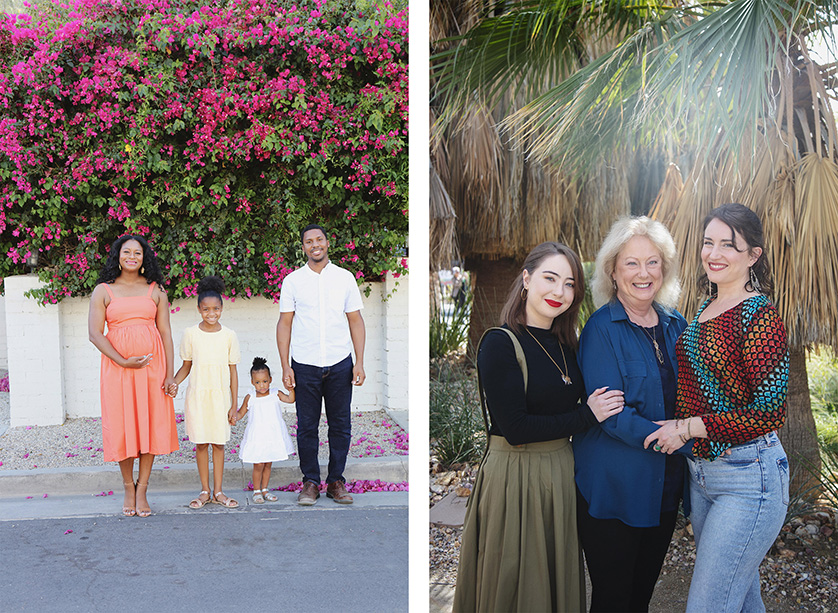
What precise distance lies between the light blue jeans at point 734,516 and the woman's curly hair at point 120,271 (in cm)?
305

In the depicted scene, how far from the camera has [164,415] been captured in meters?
4.04

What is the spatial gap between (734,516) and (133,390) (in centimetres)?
311

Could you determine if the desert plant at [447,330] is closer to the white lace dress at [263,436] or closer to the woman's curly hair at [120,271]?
the white lace dress at [263,436]

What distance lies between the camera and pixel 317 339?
4.14 meters

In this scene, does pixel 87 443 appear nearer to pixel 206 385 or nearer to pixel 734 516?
pixel 206 385

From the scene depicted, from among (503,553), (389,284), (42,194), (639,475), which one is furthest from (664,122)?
(42,194)

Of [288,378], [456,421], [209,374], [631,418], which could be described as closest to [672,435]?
[631,418]

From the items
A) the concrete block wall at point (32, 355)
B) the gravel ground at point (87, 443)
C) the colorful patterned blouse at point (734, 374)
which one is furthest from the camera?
the concrete block wall at point (32, 355)

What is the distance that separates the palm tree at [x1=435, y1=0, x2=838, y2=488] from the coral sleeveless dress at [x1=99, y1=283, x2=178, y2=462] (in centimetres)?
268

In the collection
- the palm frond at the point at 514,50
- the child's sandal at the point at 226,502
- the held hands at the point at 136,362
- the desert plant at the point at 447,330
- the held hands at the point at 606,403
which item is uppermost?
the palm frond at the point at 514,50

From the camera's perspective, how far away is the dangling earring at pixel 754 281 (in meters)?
2.11

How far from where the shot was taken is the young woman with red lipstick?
2125mm

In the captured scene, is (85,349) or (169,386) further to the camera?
(85,349)

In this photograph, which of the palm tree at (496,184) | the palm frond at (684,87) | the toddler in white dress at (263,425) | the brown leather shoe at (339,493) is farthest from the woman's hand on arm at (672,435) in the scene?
the brown leather shoe at (339,493)
